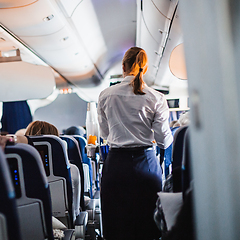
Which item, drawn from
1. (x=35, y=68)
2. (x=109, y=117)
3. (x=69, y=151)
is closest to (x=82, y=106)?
(x=35, y=68)

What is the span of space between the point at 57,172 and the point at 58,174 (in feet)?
0.06

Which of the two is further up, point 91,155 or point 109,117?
point 109,117

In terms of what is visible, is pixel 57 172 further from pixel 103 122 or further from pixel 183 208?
pixel 183 208

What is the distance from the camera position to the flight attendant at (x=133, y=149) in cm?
175

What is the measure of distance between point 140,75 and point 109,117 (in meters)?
0.35

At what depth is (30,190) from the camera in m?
1.23

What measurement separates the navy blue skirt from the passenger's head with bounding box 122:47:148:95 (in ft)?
1.39

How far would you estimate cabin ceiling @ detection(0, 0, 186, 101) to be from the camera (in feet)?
11.6

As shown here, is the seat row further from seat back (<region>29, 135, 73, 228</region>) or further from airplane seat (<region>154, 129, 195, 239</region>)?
airplane seat (<region>154, 129, 195, 239</region>)

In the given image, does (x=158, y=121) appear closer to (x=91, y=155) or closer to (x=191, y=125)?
(x=91, y=155)

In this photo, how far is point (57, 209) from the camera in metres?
2.21

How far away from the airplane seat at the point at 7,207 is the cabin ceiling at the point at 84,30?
2.64 m

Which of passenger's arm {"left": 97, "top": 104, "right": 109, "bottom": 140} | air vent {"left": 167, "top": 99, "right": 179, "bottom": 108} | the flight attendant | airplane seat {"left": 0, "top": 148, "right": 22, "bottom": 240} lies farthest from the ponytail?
air vent {"left": 167, "top": 99, "right": 179, "bottom": 108}

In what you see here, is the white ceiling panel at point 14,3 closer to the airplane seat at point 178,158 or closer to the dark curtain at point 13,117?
the airplane seat at point 178,158
